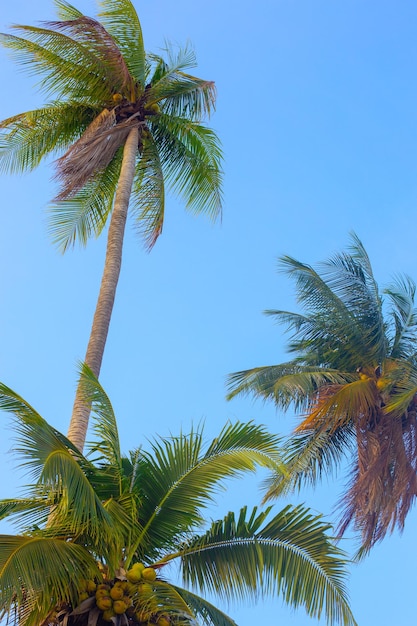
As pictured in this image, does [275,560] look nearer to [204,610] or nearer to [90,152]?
[204,610]

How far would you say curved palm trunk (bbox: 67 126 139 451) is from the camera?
13.0 meters

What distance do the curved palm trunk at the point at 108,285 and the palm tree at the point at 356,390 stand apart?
5.82 m

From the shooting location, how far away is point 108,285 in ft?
51.9

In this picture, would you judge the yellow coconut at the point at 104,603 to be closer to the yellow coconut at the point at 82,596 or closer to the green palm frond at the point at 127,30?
the yellow coconut at the point at 82,596

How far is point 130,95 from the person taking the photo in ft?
60.2

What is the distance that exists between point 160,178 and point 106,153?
168 centimetres

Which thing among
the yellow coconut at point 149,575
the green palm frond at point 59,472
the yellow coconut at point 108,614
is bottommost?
the yellow coconut at point 108,614

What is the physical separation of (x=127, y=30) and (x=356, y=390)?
28.1ft

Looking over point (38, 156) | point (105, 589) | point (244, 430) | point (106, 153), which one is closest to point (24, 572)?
point (105, 589)

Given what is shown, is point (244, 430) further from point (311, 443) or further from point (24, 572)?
point (311, 443)

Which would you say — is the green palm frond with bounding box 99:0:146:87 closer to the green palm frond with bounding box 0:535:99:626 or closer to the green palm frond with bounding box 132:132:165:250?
the green palm frond with bounding box 132:132:165:250

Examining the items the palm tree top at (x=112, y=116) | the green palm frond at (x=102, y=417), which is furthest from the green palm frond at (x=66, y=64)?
the green palm frond at (x=102, y=417)

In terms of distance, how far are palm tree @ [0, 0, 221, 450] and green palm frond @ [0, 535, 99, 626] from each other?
8785 millimetres

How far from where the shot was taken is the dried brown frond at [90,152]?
16.8 m
